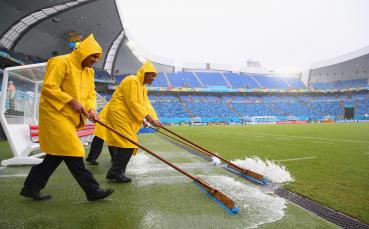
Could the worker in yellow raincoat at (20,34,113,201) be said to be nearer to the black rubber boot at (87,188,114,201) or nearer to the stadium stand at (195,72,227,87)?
the black rubber boot at (87,188,114,201)

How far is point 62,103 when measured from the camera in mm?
2932

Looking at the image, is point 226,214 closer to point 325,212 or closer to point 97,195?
point 325,212

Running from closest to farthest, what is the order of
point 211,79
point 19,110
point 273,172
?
point 273,172, point 19,110, point 211,79

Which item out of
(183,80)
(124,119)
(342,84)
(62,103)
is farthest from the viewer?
(342,84)

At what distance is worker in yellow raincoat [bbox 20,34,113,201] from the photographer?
2.92m

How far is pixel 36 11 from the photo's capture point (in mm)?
26141

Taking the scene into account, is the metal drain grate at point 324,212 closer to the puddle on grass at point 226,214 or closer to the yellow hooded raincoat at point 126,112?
the puddle on grass at point 226,214

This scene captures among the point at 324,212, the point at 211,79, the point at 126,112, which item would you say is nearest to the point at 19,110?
the point at 126,112

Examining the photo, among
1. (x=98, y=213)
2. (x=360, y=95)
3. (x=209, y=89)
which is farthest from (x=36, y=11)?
(x=360, y=95)

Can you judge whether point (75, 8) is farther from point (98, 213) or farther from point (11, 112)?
point (98, 213)

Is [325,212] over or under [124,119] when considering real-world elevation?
under

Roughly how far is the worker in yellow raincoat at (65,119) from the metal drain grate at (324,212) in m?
2.13

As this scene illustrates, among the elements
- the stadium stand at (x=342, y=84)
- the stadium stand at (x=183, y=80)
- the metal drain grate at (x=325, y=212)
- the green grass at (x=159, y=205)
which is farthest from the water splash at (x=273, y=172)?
the stadium stand at (x=342, y=84)

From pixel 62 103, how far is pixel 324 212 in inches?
116
